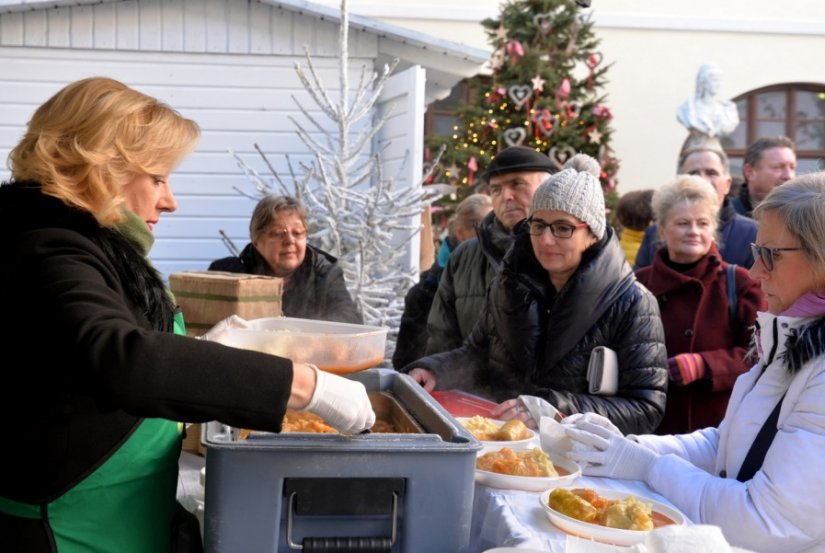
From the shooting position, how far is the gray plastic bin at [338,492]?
1.65 meters

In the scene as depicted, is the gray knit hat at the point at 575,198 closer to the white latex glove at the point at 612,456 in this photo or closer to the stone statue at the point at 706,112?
the white latex glove at the point at 612,456

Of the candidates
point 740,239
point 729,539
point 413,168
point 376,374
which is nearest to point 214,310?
point 376,374

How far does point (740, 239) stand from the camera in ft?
14.0

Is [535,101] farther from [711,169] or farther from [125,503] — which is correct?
[125,503]

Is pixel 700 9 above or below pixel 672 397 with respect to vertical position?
above

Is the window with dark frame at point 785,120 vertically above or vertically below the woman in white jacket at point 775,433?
above

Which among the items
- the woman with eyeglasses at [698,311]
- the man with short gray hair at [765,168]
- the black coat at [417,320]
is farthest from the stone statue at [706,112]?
the woman with eyeglasses at [698,311]

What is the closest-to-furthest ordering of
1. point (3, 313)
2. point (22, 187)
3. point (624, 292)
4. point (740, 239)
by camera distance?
1. point (3, 313)
2. point (22, 187)
3. point (624, 292)
4. point (740, 239)

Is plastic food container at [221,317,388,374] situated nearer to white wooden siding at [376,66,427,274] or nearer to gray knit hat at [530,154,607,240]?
gray knit hat at [530,154,607,240]

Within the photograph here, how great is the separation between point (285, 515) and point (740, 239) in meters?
3.16

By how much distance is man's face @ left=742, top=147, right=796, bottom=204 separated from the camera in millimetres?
4828

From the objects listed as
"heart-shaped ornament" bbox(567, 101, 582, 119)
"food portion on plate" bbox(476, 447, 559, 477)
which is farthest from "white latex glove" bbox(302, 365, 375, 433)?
"heart-shaped ornament" bbox(567, 101, 582, 119)

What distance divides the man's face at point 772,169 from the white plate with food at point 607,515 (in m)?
3.31

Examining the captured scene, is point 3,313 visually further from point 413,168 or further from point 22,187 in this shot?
point 413,168
